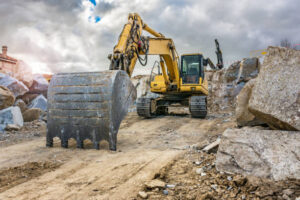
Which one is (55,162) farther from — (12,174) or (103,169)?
(103,169)

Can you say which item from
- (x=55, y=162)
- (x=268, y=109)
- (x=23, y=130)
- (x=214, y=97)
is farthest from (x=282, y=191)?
(x=214, y=97)

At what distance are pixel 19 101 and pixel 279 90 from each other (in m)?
9.44

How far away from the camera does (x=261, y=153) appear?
2346mm

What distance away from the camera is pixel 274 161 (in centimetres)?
223

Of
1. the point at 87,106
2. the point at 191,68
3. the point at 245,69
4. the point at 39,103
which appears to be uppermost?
the point at 245,69

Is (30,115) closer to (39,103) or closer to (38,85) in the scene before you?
(39,103)

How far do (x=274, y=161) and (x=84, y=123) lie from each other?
115 inches

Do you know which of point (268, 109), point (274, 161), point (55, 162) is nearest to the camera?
point (274, 161)

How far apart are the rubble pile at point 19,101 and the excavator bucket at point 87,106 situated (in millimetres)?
3174

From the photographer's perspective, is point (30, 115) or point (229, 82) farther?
point (229, 82)

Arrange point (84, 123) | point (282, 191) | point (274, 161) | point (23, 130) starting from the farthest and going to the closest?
point (23, 130) → point (84, 123) → point (274, 161) → point (282, 191)

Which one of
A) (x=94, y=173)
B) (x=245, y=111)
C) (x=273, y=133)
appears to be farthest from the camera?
(x=245, y=111)

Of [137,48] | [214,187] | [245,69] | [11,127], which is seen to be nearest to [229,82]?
[245,69]

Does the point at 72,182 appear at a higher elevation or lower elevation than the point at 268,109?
lower
